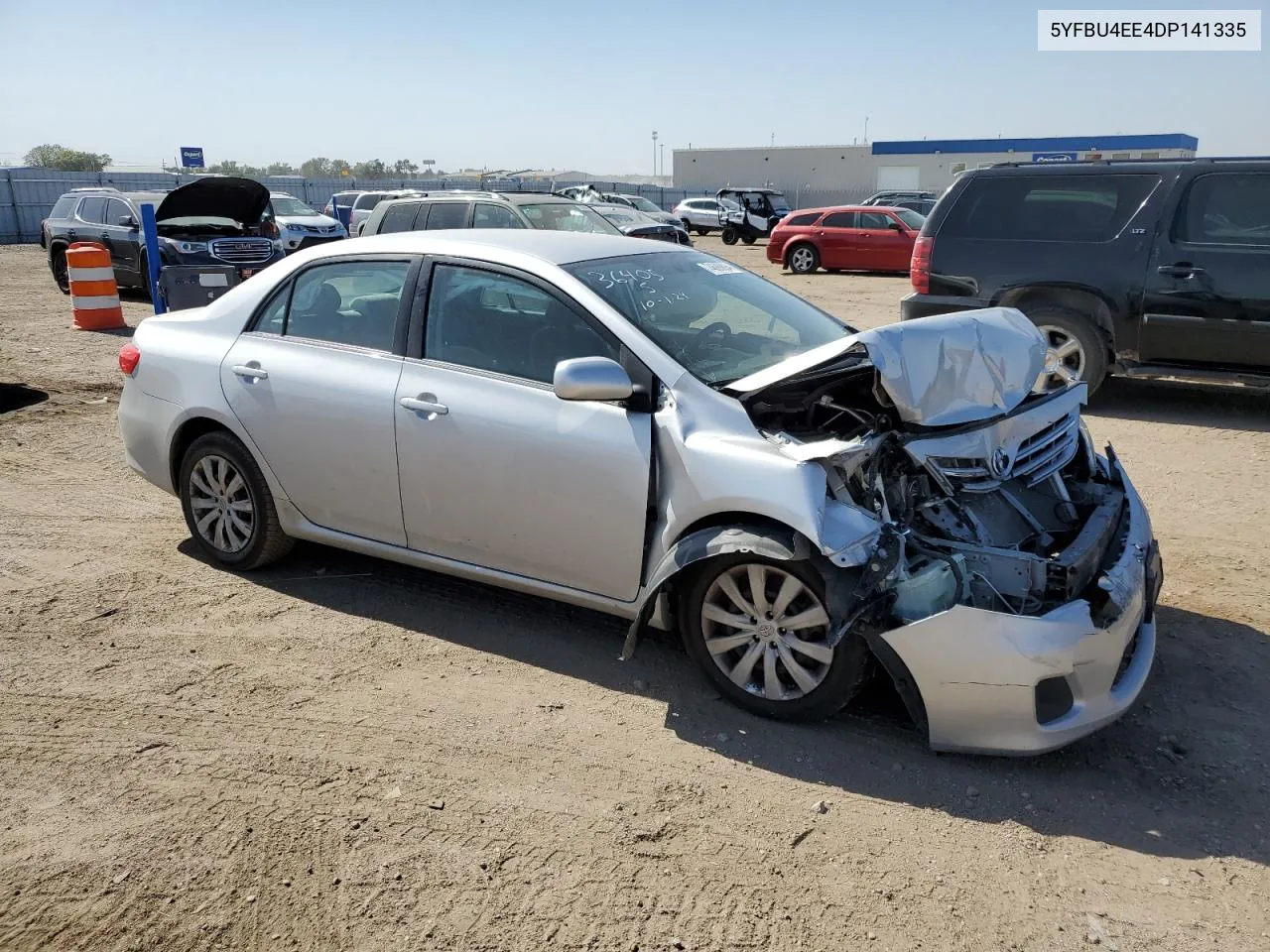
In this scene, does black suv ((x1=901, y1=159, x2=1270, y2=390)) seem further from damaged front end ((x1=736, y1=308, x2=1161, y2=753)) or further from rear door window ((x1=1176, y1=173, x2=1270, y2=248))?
damaged front end ((x1=736, y1=308, x2=1161, y2=753))

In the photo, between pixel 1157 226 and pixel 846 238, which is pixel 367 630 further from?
pixel 846 238

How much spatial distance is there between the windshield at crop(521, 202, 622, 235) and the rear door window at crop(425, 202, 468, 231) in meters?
0.80

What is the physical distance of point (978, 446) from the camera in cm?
374

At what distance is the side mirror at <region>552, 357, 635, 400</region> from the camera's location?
12.1 ft

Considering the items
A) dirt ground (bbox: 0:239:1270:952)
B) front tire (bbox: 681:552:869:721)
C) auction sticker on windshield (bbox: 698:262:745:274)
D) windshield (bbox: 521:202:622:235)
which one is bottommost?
dirt ground (bbox: 0:239:1270:952)

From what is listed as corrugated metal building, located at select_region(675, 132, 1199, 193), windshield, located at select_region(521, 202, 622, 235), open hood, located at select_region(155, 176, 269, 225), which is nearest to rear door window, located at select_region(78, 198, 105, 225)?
open hood, located at select_region(155, 176, 269, 225)

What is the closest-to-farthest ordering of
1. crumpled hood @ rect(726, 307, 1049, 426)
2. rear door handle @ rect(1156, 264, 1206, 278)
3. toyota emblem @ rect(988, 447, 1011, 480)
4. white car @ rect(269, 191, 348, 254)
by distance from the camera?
crumpled hood @ rect(726, 307, 1049, 426) → toyota emblem @ rect(988, 447, 1011, 480) → rear door handle @ rect(1156, 264, 1206, 278) → white car @ rect(269, 191, 348, 254)

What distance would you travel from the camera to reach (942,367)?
375 cm

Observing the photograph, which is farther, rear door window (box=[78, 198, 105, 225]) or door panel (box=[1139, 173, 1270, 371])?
rear door window (box=[78, 198, 105, 225])

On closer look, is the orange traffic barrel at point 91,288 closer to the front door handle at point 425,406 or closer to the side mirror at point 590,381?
the front door handle at point 425,406

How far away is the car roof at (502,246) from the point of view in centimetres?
438

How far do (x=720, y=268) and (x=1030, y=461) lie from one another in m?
1.76

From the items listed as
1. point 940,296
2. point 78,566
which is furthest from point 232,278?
point 940,296

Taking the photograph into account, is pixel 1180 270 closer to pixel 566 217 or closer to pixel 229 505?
pixel 229 505
